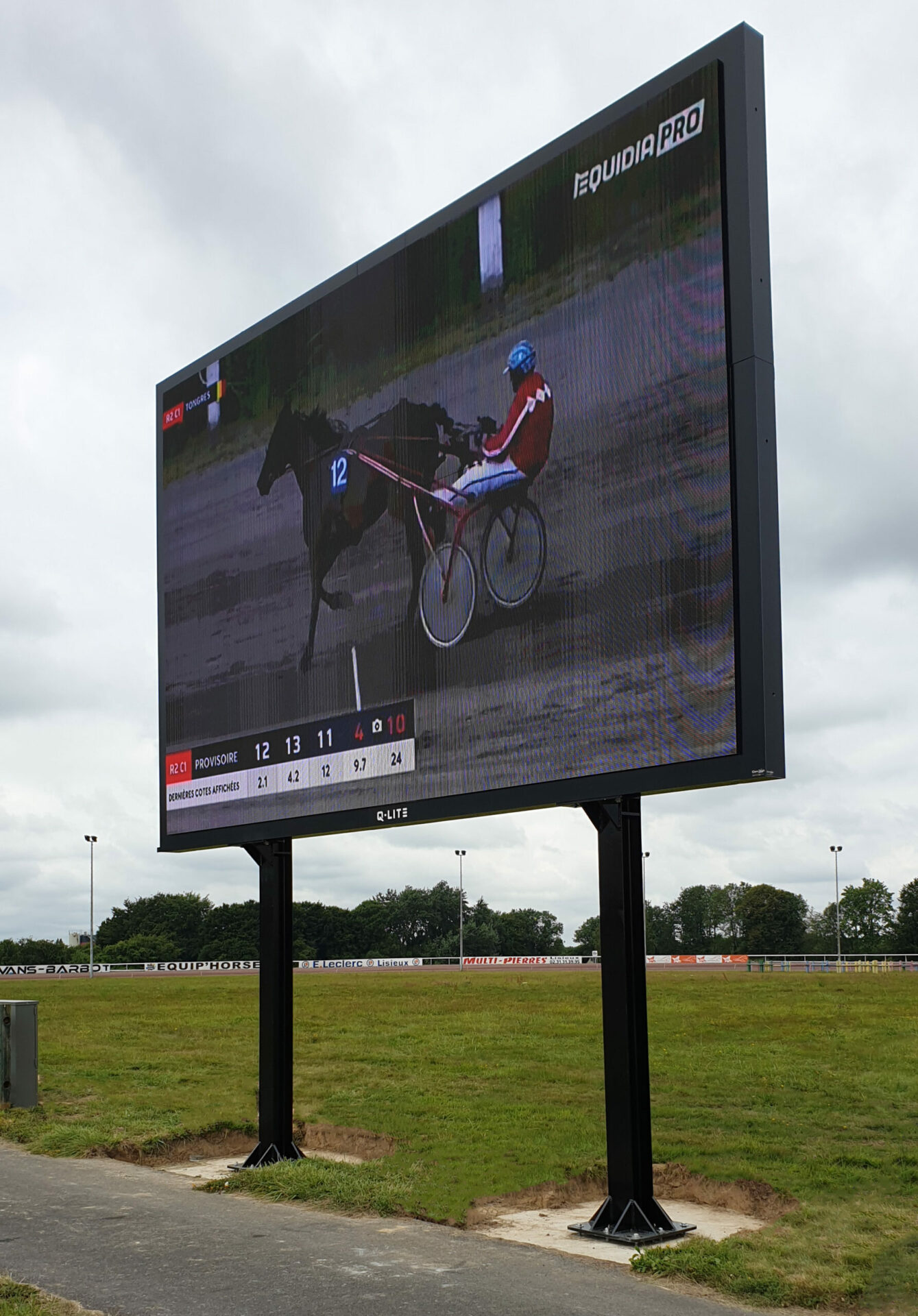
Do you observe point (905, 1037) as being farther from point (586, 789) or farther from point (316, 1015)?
Result: point (586, 789)

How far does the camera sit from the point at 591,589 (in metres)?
8.77

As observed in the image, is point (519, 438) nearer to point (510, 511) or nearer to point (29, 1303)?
point (510, 511)

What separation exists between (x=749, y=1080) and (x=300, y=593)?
10.5m

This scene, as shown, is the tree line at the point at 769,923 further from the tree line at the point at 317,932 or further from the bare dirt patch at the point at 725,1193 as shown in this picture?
the bare dirt patch at the point at 725,1193

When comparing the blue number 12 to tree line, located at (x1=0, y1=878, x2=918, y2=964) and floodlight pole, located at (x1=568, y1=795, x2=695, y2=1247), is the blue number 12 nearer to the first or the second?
floodlight pole, located at (x1=568, y1=795, x2=695, y2=1247)

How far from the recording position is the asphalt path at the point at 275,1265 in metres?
7.12

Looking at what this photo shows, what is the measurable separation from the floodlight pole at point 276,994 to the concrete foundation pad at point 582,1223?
9.62 ft

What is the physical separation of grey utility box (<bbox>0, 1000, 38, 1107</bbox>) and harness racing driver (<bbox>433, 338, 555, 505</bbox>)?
9.65 m

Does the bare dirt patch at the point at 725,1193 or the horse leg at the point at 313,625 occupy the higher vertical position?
the horse leg at the point at 313,625

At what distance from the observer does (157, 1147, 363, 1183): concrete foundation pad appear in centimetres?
1168

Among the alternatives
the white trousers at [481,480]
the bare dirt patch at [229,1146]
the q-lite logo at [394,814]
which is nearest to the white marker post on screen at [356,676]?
the q-lite logo at [394,814]

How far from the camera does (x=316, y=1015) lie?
103 ft

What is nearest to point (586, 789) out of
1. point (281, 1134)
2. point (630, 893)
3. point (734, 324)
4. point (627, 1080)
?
point (630, 893)

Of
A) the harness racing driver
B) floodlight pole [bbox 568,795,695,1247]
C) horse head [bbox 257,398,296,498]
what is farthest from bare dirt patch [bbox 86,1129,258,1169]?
the harness racing driver
